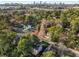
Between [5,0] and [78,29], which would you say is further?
[5,0]

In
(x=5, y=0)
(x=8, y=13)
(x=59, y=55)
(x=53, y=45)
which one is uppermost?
(x=5, y=0)

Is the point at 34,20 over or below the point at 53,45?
over

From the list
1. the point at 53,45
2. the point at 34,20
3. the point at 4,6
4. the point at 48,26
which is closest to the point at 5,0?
the point at 4,6

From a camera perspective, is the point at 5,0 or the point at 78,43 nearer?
the point at 78,43

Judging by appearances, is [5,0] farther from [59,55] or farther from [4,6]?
[59,55]

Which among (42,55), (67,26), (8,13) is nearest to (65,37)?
(67,26)

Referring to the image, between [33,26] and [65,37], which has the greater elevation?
[33,26]

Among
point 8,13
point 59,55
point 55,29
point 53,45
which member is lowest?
point 59,55

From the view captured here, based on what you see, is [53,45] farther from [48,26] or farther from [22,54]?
[22,54]
